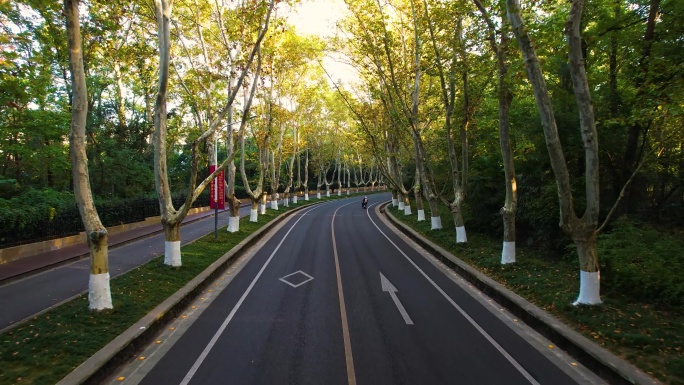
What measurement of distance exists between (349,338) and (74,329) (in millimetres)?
4870

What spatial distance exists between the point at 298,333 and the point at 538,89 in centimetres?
680

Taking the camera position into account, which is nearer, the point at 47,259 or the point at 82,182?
the point at 82,182

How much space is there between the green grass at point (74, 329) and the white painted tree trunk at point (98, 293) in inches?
6.3

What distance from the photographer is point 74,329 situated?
7523mm

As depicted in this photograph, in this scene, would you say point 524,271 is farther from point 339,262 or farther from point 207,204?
point 207,204

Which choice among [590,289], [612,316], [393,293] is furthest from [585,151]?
[393,293]

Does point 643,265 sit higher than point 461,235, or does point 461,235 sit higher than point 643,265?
point 643,265

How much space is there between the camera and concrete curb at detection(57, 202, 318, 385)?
19.3 ft

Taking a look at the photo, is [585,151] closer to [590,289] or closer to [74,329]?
[590,289]

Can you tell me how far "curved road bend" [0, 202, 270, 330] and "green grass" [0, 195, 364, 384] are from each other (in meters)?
0.80

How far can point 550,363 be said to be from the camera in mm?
6727

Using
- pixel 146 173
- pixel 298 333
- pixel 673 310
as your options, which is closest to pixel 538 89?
pixel 673 310

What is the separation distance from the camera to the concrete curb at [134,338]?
19.3ft

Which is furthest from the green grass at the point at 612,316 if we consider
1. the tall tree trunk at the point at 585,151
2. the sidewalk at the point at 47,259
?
the sidewalk at the point at 47,259
